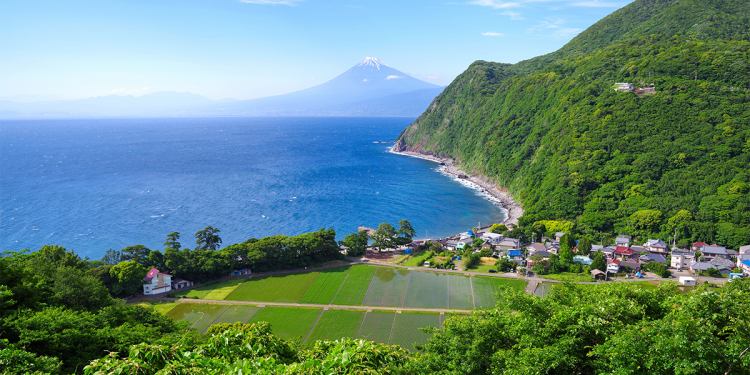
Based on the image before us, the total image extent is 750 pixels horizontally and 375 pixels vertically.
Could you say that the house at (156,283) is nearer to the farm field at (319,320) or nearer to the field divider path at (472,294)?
the farm field at (319,320)

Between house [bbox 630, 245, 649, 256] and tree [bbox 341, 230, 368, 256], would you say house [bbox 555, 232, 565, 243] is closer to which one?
house [bbox 630, 245, 649, 256]

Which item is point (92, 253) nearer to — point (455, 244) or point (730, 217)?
point (455, 244)

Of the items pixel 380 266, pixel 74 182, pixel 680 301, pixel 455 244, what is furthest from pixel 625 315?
pixel 74 182

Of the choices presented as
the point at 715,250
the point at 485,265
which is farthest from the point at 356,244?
the point at 715,250

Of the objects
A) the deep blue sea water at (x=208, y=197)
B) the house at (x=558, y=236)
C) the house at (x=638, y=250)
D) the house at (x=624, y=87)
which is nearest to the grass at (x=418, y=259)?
the deep blue sea water at (x=208, y=197)

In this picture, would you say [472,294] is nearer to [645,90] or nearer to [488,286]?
[488,286]

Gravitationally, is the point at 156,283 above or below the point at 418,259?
above

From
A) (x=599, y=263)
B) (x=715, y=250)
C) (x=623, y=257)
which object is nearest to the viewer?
(x=599, y=263)
